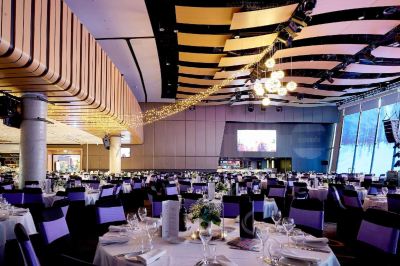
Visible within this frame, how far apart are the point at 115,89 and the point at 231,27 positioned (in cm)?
469

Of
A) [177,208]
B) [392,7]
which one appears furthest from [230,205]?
[392,7]

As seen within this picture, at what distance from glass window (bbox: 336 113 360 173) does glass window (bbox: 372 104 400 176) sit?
2739mm

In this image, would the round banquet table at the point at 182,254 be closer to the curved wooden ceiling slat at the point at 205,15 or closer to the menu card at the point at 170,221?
the menu card at the point at 170,221

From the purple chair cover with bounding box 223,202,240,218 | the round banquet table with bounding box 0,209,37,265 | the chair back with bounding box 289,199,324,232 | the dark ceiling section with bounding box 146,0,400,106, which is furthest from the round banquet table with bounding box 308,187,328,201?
the round banquet table with bounding box 0,209,37,265

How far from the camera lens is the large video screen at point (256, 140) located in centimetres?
2200

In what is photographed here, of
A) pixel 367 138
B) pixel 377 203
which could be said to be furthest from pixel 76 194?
pixel 367 138

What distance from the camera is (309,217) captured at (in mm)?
3832

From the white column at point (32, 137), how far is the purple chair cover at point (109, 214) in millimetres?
4739

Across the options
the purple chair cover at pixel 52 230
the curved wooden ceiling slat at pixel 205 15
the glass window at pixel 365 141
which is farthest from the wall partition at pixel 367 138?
the purple chair cover at pixel 52 230

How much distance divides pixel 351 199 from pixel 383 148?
10696 millimetres

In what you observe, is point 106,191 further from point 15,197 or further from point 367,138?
point 367,138

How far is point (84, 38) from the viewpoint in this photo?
750 centimetres

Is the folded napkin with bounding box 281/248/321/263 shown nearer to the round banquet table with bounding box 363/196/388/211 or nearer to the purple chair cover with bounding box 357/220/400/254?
the purple chair cover with bounding box 357/220/400/254

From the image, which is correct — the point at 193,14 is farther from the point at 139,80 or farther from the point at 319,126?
the point at 319,126
